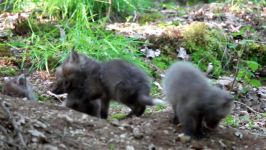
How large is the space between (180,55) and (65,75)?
3.60m

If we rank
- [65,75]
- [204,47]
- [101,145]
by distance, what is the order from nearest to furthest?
[101,145] < [65,75] < [204,47]

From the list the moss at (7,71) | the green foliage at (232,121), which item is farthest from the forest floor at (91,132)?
the moss at (7,71)

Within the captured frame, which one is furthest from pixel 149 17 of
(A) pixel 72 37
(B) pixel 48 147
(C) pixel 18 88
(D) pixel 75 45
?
(B) pixel 48 147

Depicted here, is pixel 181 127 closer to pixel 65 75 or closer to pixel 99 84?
pixel 99 84

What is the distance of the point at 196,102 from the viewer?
5.29 m

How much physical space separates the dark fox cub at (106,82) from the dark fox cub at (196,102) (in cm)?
46

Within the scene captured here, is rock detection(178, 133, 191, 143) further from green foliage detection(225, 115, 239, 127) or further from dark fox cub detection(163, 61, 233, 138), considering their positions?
green foliage detection(225, 115, 239, 127)

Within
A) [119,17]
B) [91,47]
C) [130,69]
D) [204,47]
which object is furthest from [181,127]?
[119,17]

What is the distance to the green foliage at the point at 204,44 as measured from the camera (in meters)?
9.83

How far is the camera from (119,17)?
11.3 m

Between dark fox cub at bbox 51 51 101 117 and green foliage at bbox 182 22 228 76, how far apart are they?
3.62 meters

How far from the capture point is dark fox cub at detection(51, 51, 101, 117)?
20.8 ft

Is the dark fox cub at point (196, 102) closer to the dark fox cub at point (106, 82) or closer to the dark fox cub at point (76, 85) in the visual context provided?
the dark fox cub at point (106, 82)

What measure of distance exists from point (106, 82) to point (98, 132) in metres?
0.91
